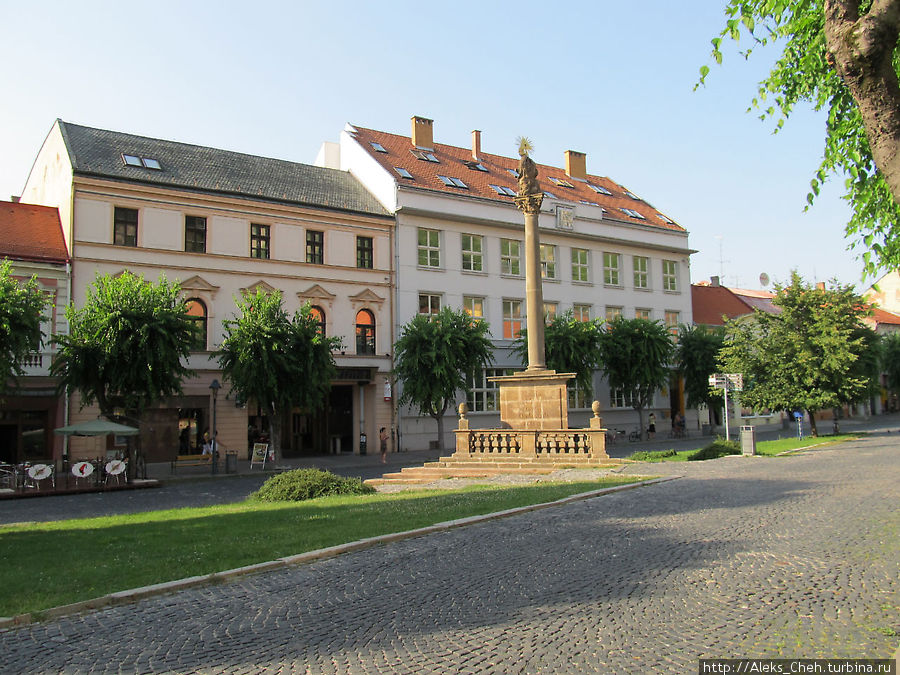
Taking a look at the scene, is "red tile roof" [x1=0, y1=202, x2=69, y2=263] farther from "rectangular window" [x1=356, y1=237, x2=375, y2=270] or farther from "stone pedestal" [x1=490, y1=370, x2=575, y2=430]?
"stone pedestal" [x1=490, y1=370, x2=575, y2=430]

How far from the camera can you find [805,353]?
30875 millimetres

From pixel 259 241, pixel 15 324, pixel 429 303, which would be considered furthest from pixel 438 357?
pixel 15 324

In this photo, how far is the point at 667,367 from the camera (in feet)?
132

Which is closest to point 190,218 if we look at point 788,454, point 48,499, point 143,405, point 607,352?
point 143,405

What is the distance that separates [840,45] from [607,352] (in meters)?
34.0

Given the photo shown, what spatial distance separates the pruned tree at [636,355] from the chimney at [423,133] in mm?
15928

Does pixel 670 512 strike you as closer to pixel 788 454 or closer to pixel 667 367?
pixel 788 454

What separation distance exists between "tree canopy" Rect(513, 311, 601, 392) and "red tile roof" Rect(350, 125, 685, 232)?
8.40 metres

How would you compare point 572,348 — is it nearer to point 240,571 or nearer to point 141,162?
point 141,162

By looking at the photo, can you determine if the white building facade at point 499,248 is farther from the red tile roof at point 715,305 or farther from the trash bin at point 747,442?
the trash bin at point 747,442

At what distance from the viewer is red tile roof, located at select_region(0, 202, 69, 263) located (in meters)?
27.4

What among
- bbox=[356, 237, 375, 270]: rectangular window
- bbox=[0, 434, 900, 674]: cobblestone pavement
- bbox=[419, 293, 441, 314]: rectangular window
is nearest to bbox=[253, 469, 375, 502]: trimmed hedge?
bbox=[0, 434, 900, 674]: cobblestone pavement

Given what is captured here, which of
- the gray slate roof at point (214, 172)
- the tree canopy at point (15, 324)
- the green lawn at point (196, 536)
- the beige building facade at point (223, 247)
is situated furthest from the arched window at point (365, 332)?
the green lawn at point (196, 536)

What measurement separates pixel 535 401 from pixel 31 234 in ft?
69.0
